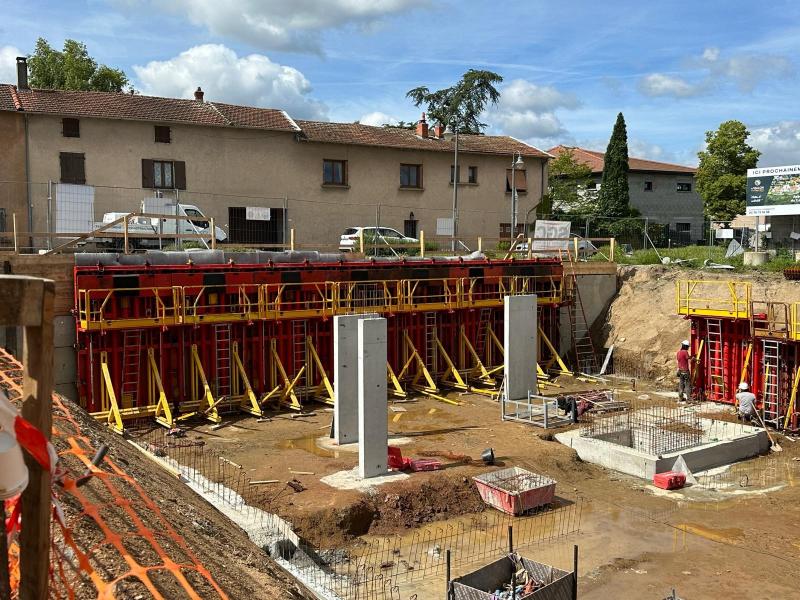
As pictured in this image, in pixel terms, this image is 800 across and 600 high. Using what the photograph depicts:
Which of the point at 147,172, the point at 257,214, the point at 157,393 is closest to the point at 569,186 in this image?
the point at 257,214

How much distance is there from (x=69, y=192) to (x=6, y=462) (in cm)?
2196

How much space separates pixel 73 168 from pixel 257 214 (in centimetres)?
759

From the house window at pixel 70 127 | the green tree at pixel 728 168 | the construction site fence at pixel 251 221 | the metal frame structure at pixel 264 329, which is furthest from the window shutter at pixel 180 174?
the green tree at pixel 728 168

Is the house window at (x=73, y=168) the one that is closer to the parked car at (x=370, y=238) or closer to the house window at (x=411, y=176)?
the parked car at (x=370, y=238)

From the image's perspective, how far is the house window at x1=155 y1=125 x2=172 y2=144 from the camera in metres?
30.8

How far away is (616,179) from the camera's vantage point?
158 ft

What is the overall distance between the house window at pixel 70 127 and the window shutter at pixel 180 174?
3983 mm

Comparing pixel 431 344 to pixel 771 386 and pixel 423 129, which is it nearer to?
pixel 771 386

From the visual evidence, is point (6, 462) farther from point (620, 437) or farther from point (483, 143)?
point (483, 143)

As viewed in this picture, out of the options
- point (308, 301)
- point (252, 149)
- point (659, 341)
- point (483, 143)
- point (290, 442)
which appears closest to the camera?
point (290, 442)

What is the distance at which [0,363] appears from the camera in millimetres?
11102

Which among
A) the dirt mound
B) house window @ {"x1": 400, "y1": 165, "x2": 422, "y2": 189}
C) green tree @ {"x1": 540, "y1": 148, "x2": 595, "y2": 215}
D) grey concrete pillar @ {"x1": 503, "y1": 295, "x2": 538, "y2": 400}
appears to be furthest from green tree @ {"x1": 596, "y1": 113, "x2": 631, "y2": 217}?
grey concrete pillar @ {"x1": 503, "y1": 295, "x2": 538, "y2": 400}

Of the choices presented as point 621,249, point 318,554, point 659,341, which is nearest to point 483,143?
point 621,249

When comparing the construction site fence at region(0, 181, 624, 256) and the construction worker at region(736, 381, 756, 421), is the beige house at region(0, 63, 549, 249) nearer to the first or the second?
the construction site fence at region(0, 181, 624, 256)
